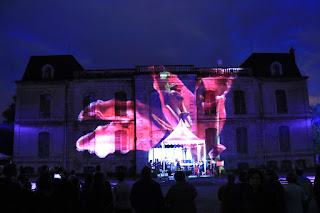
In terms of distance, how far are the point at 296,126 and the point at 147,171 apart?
23.3 m

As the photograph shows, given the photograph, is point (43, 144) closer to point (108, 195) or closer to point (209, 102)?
point (209, 102)

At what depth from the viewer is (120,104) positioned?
2411 cm

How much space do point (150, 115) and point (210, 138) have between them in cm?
563

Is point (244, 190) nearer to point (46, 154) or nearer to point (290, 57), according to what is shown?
point (46, 154)

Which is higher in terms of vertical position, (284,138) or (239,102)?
(239,102)

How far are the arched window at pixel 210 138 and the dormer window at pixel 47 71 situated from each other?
1487 centimetres

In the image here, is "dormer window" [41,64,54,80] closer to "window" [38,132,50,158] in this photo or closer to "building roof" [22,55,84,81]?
"building roof" [22,55,84,81]

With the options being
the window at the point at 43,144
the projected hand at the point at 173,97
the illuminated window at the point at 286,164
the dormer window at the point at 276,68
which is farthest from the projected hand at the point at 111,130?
the dormer window at the point at 276,68

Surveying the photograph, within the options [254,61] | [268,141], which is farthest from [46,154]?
[254,61]

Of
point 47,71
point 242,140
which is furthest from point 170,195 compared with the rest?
point 47,71

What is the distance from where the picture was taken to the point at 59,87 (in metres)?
24.4

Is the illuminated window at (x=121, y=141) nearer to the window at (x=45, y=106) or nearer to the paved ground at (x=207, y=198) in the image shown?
the window at (x=45, y=106)

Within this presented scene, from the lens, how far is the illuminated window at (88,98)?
24203 millimetres

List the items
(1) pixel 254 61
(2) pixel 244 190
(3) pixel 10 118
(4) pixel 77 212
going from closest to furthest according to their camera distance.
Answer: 1. (2) pixel 244 190
2. (4) pixel 77 212
3. (1) pixel 254 61
4. (3) pixel 10 118
